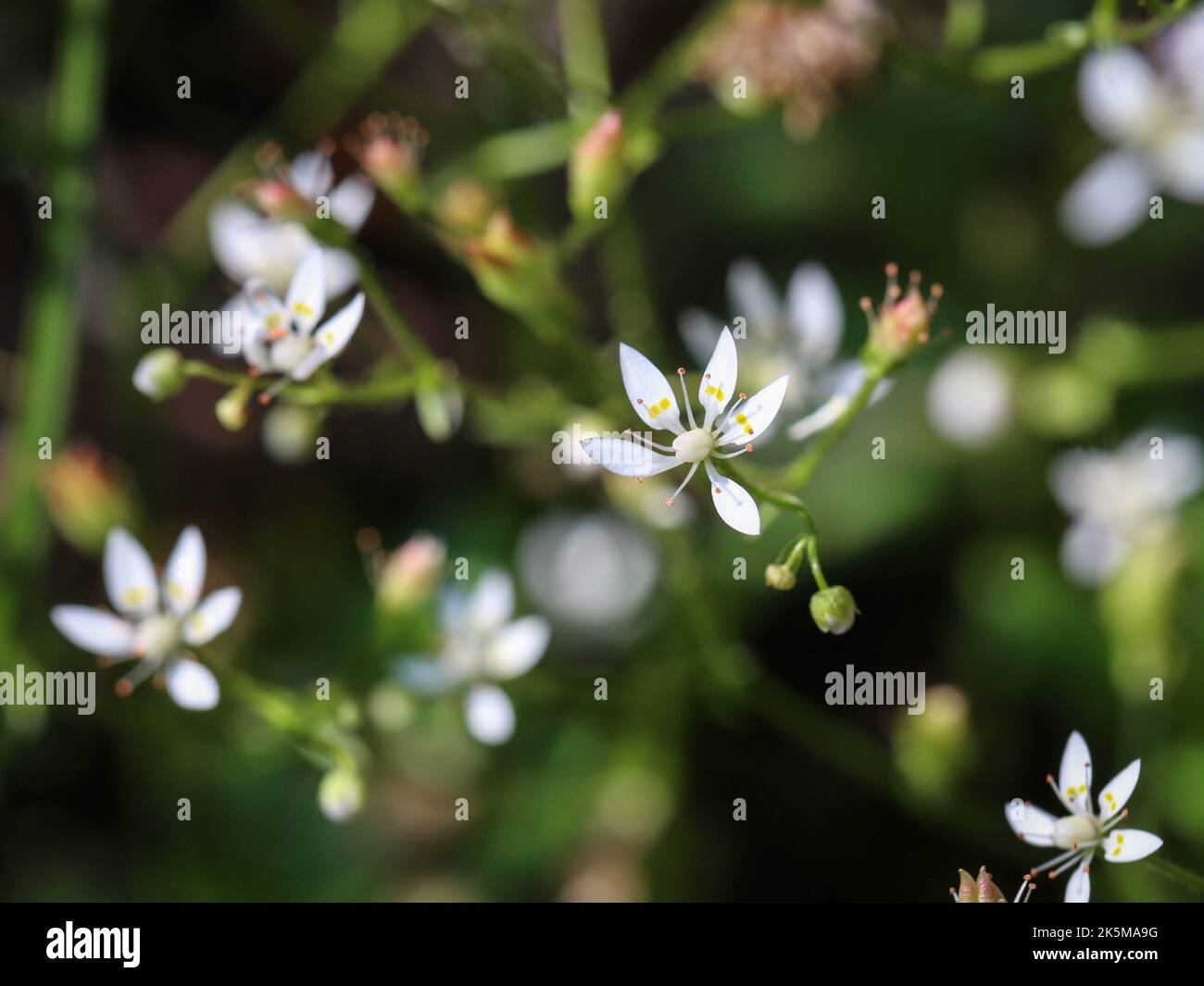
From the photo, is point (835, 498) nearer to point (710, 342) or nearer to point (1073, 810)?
point (710, 342)

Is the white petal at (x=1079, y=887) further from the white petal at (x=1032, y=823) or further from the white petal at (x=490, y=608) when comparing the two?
the white petal at (x=490, y=608)

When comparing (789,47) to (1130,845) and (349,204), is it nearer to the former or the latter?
(349,204)

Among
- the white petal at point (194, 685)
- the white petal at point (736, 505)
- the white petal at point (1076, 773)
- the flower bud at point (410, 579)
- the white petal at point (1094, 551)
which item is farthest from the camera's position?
the white petal at point (1094, 551)

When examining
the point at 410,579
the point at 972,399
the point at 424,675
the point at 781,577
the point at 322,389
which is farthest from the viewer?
the point at 972,399

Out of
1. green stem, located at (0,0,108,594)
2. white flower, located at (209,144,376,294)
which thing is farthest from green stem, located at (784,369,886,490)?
green stem, located at (0,0,108,594)

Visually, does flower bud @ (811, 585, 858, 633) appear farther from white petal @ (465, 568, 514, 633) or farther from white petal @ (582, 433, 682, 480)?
white petal @ (465, 568, 514, 633)

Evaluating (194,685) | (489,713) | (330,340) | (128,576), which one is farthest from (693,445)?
(128,576)

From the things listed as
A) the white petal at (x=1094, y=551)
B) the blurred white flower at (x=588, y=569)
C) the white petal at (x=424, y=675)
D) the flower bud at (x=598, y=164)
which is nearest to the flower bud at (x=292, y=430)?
the white petal at (x=424, y=675)
